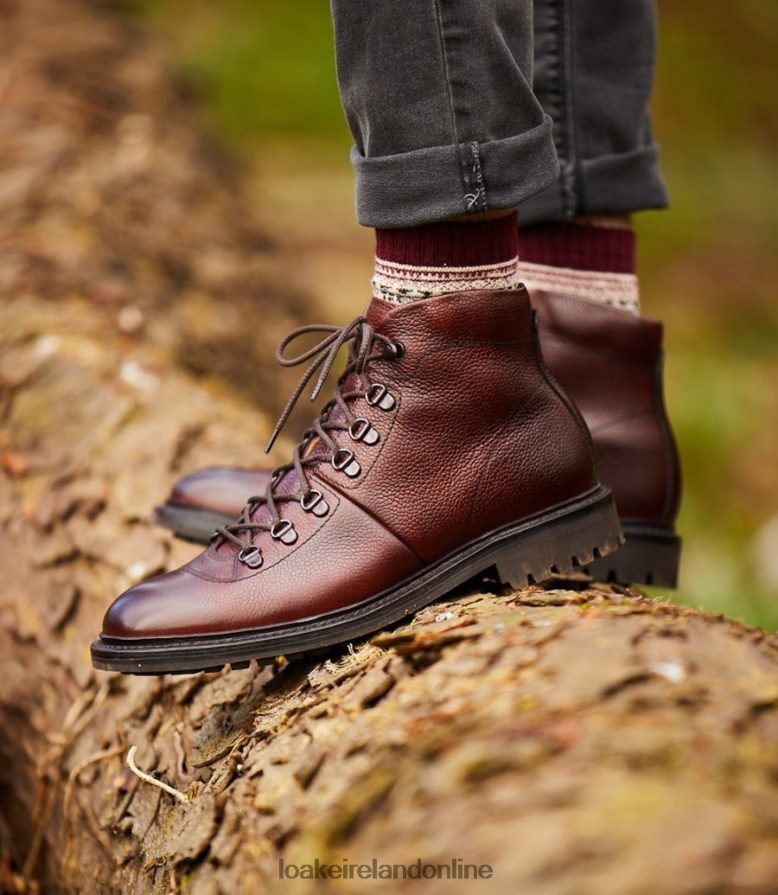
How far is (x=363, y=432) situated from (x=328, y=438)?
0.17 feet

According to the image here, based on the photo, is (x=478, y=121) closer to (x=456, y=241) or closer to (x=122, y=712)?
(x=456, y=241)

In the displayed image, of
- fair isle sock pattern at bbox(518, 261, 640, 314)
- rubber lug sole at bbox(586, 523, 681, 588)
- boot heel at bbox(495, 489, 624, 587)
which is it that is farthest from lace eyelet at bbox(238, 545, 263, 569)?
fair isle sock pattern at bbox(518, 261, 640, 314)

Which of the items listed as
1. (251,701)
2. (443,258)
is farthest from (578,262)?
(251,701)

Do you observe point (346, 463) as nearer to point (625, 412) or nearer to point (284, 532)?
point (284, 532)

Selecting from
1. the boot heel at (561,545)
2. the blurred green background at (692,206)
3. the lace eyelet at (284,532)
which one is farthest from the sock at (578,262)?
the blurred green background at (692,206)

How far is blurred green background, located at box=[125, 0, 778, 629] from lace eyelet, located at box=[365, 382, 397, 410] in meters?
1.82

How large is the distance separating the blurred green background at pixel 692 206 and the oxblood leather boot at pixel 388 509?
1.66m

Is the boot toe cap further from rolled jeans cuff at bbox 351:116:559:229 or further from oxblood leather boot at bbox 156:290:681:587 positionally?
rolled jeans cuff at bbox 351:116:559:229

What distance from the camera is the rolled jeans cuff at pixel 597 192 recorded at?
5.49ft

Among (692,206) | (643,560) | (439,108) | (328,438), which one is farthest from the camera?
(692,206)

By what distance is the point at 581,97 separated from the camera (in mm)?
1683

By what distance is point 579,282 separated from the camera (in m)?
1.70

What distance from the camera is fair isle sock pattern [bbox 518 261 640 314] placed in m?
1.69

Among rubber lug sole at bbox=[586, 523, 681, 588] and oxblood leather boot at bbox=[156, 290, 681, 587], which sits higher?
oxblood leather boot at bbox=[156, 290, 681, 587]
